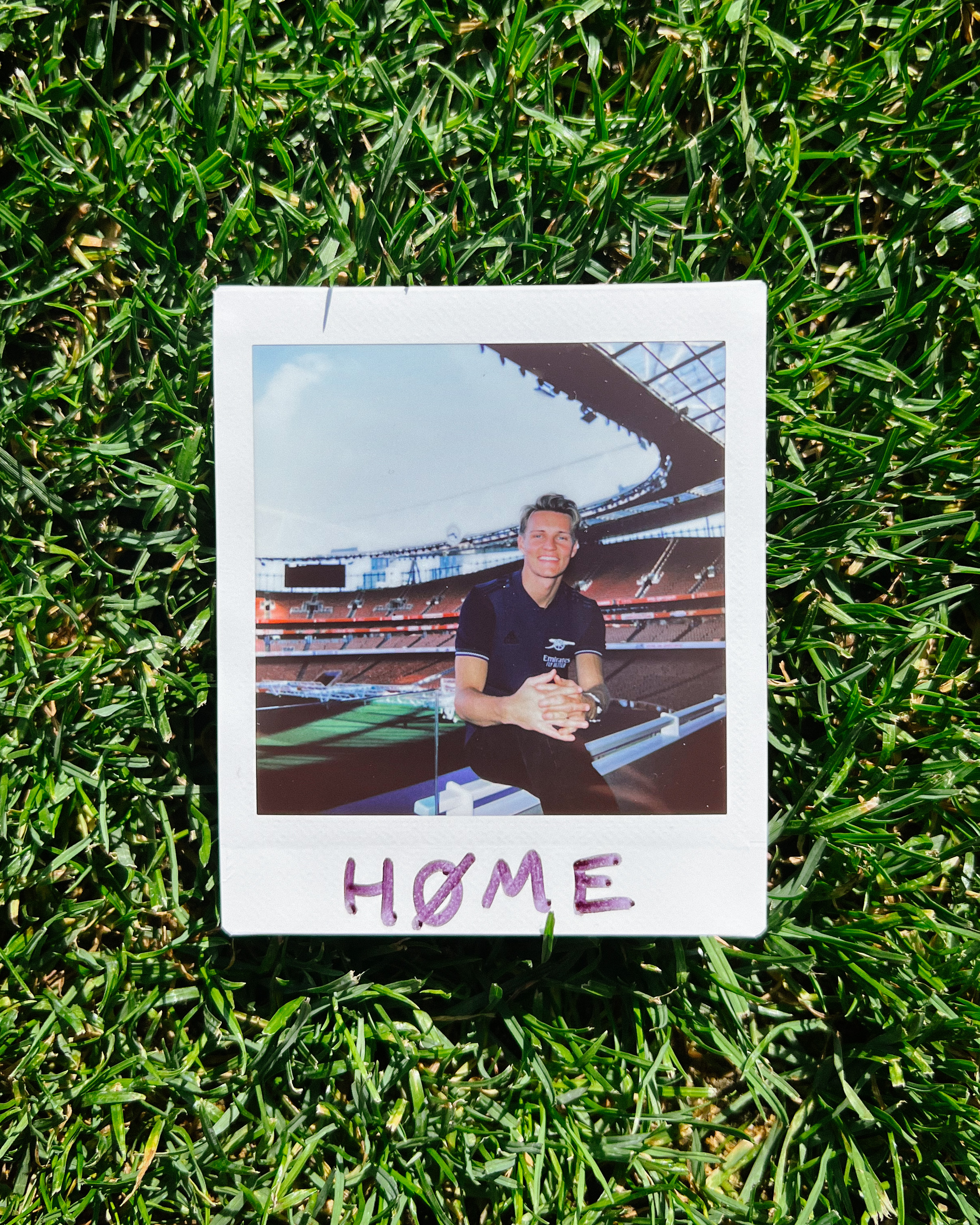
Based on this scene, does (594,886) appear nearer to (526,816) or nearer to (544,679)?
(526,816)

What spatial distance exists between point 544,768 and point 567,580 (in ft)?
0.64

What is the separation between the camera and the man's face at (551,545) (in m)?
0.89

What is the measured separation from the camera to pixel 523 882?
35.6 inches

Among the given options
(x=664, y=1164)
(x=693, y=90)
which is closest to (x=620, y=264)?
(x=693, y=90)

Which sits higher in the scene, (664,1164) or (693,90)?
(693,90)

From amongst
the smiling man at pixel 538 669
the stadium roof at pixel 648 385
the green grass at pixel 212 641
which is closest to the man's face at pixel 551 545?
the smiling man at pixel 538 669

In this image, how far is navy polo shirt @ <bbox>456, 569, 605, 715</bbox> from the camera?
2.93 ft

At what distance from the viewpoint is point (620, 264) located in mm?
930

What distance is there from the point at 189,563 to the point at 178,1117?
586 millimetres

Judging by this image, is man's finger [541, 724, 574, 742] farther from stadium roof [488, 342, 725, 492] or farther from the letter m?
stadium roof [488, 342, 725, 492]

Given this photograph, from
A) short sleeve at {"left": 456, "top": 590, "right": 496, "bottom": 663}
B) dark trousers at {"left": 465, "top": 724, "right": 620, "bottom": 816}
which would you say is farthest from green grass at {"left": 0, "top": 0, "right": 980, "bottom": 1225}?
short sleeve at {"left": 456, "top": 590, "right": 496, "bottom": 663}

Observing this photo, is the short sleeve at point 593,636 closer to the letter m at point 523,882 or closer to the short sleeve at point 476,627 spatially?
the short sleeve at point 476,627

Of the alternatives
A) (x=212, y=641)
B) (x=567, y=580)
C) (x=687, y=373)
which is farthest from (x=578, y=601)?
(x=212, y=641)

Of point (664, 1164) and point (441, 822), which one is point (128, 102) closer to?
point (441, 822)
